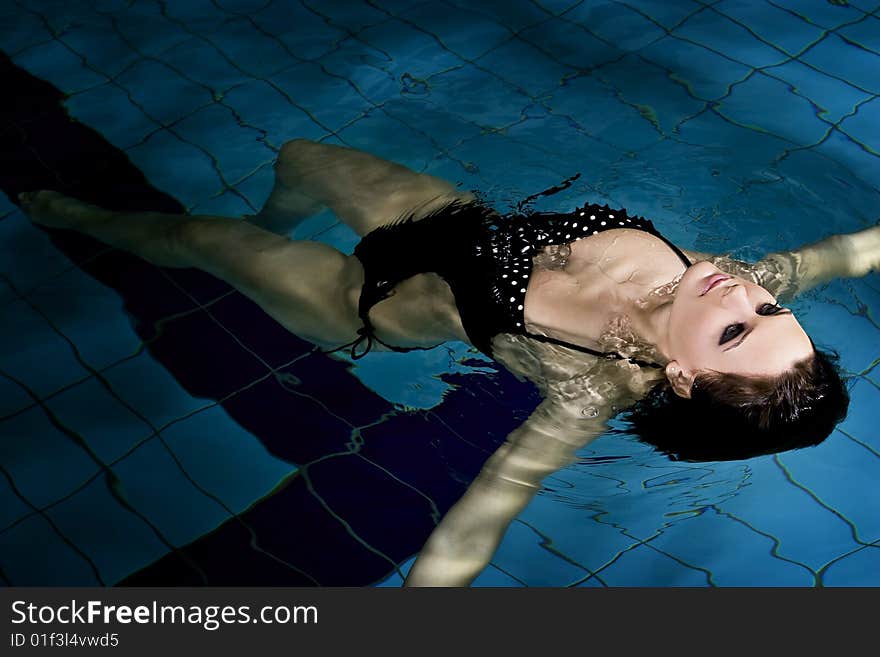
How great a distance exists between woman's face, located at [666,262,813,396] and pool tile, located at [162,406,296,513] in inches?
49.8

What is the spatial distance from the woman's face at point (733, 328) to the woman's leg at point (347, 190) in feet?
3.02

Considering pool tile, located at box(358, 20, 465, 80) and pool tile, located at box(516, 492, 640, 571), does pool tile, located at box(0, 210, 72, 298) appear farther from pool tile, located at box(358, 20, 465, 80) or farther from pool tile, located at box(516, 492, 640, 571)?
pool tile, located at box(516, 492, 640, 571)

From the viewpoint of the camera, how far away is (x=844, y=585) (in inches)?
108

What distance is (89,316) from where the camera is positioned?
124 inches

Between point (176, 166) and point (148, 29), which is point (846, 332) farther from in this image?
point (148, 29)

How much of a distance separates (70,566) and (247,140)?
1.76 meters

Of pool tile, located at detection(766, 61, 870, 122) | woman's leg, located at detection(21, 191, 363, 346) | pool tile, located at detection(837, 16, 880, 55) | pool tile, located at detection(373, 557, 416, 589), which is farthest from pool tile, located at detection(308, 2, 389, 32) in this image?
pool tile, located at detection(373, 557, 416, 589)

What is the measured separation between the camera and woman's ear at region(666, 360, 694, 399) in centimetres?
243

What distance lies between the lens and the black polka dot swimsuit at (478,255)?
2656 millimetres

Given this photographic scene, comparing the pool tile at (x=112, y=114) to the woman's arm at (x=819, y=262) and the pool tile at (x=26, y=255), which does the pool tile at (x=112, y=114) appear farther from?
the woman's arm at (x=819, y=262)

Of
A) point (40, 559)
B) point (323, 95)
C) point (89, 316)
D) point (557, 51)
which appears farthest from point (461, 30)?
point (40, 559)

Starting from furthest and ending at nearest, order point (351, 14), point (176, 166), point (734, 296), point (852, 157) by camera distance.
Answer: point (351, 14), point (852, 157), point (176, 166), point (734, 296)

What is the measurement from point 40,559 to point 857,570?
7.49 feet
